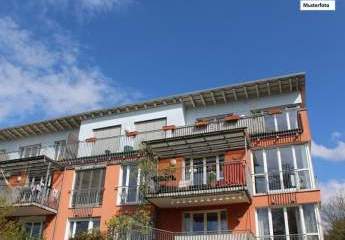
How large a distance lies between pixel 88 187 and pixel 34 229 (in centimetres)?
414

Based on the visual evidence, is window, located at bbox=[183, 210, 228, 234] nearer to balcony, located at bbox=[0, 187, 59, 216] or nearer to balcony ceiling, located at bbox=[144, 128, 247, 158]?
balcony ceiling, located at bbox=[144, 128, 247, 158]

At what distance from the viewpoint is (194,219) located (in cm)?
2095

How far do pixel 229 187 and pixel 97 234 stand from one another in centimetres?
720

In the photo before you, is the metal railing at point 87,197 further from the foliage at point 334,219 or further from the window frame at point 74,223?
the foliage at point 334,219

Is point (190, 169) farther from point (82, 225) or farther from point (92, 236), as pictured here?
point (82, 225)

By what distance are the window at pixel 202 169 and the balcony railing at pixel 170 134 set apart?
62.8 inches

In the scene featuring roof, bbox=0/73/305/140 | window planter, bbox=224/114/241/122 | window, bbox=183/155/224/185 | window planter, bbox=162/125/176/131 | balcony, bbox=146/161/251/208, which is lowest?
balcony, bbox=146/161/251/208

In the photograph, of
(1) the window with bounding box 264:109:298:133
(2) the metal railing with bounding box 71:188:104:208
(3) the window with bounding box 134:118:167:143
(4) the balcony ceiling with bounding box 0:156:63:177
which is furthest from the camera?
(4) the balcony ceiling with bounding box 0:156:63:177

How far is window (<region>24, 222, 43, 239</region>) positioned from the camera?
938 inches

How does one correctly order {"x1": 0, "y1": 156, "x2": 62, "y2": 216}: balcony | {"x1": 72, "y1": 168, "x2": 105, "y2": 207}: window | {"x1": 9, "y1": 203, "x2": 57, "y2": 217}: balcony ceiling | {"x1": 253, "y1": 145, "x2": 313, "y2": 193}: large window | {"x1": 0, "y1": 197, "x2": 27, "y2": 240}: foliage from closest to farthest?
{"x1": 253, "y1": 145, "x2": 313, "y2": 193}: large window → {"x1": 0, "y1": 197, "x2": 27, "y2": 240}: foliage → {"x1": 9, "y1": 203, "x2": 57, "y2": 217}: balcony ceiling → {"x1": 0, "y1": 156, "x2": 62, "y2": 216}: balcony → {"x1": 72, "y1": 168, "x2": 105, "y2": 207}: window

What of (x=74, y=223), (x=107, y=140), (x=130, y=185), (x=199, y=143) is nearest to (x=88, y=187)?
(x=74, y=223)

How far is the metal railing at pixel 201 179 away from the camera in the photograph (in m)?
19.6

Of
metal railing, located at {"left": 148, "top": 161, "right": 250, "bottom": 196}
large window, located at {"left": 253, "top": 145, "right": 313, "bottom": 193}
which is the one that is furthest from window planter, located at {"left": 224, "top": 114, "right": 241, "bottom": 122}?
metal railing, located at {"left": 148, "top": 161, "right": 250, "bottom": 196}

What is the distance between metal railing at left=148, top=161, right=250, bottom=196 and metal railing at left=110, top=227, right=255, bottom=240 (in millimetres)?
1940
